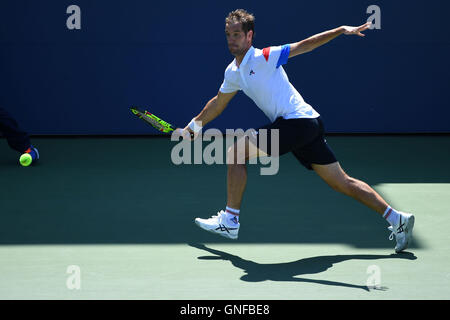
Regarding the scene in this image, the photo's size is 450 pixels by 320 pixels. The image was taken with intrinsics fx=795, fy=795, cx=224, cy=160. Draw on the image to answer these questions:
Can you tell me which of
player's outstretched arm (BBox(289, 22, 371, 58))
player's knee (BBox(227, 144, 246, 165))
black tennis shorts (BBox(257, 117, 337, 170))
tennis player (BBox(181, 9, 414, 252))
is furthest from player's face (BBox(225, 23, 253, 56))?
player's knee (BBox(227, 144, 246, 165))

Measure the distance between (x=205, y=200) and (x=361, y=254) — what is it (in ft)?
7.18

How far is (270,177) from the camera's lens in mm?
8570

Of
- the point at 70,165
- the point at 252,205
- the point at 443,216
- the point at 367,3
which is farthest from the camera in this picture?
the point at 367,3

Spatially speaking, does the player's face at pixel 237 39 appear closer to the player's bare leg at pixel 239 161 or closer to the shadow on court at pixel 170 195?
the player's bare leg at pixel 239 161

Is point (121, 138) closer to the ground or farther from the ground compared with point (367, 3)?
closer to the ground

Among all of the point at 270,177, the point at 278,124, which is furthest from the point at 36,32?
the point at 278,124

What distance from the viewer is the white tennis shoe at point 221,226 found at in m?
5.89

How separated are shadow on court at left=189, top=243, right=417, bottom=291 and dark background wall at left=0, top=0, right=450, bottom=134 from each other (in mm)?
5761

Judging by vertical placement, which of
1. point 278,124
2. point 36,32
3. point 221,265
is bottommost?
point 221,265

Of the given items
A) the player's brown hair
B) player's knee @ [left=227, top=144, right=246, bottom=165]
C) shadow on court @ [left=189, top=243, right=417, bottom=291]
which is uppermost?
the player's brown hair

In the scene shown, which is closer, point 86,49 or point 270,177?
point 270,177

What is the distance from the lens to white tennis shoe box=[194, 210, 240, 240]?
5887mm

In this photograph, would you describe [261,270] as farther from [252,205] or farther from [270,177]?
[270,177]

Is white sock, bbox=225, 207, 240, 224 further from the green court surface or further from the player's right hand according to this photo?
the player's right hand
